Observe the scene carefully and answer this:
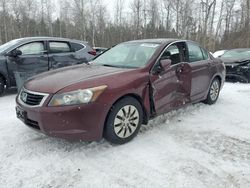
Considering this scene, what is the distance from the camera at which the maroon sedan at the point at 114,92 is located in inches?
138

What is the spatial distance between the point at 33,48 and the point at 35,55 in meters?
0.20

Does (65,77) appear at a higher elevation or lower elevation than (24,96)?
higher

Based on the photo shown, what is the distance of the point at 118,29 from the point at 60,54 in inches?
1776

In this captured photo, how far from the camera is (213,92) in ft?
20.6

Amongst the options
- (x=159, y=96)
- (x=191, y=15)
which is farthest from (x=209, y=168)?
(x=191, y=15)

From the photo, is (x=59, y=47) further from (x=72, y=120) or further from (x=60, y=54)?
(x=72, y=120)

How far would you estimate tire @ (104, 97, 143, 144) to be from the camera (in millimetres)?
3773

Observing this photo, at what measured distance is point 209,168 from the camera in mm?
3381

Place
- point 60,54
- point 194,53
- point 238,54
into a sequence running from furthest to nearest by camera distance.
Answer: point 238,54 → point 60,54 → point 194,53

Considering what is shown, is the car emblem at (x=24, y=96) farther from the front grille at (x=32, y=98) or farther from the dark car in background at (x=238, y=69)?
the dark car in background at (x=238, y=69)

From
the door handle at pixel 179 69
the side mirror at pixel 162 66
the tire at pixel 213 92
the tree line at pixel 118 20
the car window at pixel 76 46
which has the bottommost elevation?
the tire at pixel 213 92

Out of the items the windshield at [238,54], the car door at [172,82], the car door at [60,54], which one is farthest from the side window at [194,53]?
the windshield at [238,54]

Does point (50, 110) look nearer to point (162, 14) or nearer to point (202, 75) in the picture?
point (202, 75)

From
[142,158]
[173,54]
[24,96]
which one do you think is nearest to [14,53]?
[24,96]
